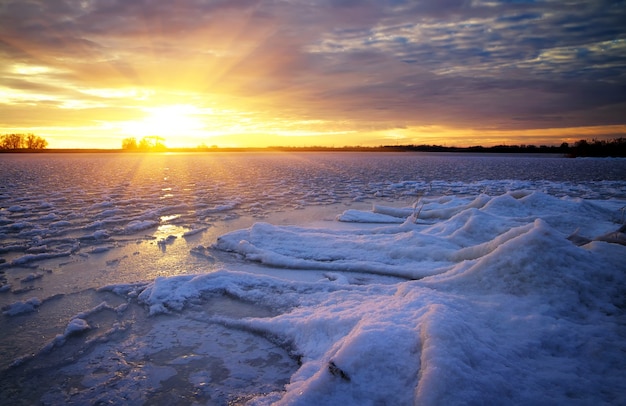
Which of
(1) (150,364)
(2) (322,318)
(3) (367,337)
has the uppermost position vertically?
(3) (367,337)

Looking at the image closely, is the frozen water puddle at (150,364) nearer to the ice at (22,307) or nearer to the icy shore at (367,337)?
the icy shore at (367,337)

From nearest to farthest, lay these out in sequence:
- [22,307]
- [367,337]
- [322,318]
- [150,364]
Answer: [367,337] → [150,364] → [322,318] → [22,307]

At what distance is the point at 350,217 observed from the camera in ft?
27.8

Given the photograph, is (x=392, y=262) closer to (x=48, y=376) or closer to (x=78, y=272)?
(x=48, y=376)

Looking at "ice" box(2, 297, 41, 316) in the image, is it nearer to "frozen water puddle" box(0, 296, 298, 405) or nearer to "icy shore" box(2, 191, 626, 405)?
"icy shore" box(2, 191, 626, 405)

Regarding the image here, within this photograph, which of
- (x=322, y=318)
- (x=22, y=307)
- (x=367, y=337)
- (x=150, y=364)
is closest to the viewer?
(x=367, y=337)

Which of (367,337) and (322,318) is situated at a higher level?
(367,337)

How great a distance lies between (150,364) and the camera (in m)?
2.82

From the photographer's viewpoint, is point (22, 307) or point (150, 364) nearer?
point (150, 364)

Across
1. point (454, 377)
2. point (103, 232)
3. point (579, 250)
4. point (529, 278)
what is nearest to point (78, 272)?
point (103, 232)

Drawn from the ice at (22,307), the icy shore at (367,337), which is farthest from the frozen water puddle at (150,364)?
the ice at (22,307)

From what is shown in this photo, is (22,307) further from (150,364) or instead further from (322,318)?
(322,318)

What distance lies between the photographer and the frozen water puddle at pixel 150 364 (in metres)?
2.48

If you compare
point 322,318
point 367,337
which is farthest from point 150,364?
point 367,337
